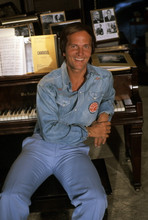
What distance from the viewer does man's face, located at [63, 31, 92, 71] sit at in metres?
1.86

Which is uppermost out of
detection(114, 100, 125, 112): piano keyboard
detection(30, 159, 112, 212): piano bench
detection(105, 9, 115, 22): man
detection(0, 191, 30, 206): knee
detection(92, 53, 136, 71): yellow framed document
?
detection(105, 9, 115, 22): man

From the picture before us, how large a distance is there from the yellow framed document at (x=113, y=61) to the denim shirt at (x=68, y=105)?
9.4 inches

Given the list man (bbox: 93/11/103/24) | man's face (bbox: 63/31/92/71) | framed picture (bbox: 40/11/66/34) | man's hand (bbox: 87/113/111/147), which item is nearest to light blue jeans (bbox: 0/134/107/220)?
man's hand (bbox: 87/113/111/147)

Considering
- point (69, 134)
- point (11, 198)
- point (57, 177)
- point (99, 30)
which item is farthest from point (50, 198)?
point (99, 30)

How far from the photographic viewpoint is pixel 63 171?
179 cm

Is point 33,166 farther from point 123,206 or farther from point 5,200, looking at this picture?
point 123,206

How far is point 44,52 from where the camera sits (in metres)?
2.29

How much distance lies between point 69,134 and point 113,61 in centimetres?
81

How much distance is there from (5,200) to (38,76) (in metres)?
1.01

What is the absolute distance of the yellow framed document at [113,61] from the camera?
89.0 inches

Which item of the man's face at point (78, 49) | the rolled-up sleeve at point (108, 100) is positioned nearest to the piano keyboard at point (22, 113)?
the rolled-up sleeve at point (108, 100)

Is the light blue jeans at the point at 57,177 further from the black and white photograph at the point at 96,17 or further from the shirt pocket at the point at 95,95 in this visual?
the black and white photograph at the point at 96,17

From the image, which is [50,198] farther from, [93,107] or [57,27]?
[57,27]

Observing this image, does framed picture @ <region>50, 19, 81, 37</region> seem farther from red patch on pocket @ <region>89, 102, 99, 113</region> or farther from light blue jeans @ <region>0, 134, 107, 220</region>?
light blue jeans @ <region>0, 134, 107, 220</region>
